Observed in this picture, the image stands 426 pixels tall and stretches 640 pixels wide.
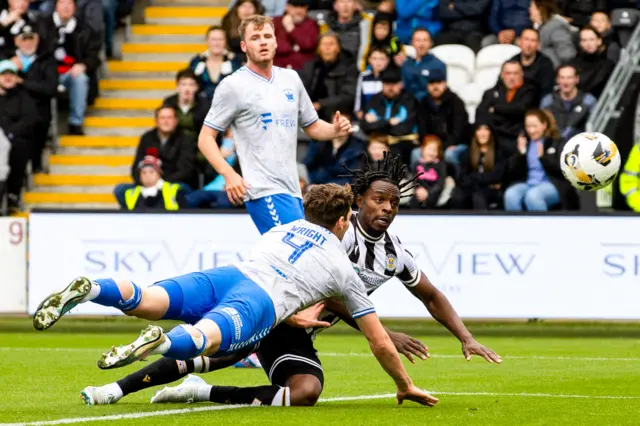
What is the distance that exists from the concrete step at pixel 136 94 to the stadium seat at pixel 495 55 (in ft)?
16.5

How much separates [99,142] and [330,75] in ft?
13.7

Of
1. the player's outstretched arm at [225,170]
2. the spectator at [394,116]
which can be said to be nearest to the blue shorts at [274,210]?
the player's outstretched arm at [225,170]

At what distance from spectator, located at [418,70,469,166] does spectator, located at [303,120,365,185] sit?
3.15ft

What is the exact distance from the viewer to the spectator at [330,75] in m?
19.0

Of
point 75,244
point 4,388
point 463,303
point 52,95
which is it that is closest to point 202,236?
point 75,244

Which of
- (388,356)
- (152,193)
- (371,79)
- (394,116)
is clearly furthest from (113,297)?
(371,79)

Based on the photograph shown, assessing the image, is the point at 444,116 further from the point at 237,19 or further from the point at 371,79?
the point at 237,19

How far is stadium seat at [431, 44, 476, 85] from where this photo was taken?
20109 millimetres

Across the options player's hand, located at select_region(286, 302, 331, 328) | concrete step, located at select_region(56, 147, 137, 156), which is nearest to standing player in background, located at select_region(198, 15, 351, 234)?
player's hand, located at select_region(286, 302, 331, 328)

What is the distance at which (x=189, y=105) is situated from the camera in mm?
18984

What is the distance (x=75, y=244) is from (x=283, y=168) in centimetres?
624

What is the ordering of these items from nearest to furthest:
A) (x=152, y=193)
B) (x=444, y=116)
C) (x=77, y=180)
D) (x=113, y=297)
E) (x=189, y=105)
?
(x=113, y=297), (x=152, y=193), (x=444, y=116), (x=189, y=105), (x=77, y=180)

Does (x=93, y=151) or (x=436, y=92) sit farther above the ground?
(x=436, y=92)

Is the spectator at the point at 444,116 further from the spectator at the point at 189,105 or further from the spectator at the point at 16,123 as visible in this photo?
the spectator at the point at 16,123
